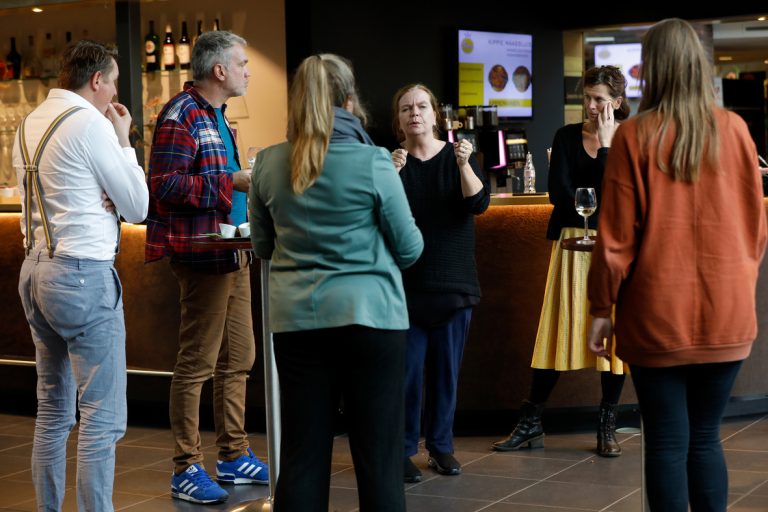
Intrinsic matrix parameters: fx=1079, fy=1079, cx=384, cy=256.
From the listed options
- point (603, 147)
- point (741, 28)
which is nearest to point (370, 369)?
point (603, 147)

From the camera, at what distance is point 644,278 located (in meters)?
2.64

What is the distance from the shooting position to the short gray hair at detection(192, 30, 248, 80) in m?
4.05

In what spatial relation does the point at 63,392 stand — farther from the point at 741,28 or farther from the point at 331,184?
the point at 741,28

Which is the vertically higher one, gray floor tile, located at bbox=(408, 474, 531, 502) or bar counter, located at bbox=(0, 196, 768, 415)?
bar counter, located at bbox=(0, 196, 768, 415)

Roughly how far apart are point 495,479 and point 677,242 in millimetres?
2006

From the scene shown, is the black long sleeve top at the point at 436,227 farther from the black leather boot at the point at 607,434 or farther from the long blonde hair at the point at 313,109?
the long blonde hair at the point at 313,109

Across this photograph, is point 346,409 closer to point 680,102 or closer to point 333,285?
point 333,285

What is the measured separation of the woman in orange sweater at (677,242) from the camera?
262 cm

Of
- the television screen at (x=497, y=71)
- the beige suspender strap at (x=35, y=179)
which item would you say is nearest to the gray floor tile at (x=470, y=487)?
the beige suspender strap at (x=35, y=179)

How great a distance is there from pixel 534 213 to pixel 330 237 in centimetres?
250

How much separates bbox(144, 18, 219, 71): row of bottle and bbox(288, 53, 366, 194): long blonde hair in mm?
5326

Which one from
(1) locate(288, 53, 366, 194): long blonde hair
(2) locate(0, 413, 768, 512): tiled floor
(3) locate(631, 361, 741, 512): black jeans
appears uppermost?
(1) locate(288, 53, 366, 194): long blonde hair

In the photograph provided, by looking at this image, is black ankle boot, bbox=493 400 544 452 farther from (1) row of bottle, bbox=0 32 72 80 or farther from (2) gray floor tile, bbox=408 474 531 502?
(1) row of bottle, bbox=0 32 72 80

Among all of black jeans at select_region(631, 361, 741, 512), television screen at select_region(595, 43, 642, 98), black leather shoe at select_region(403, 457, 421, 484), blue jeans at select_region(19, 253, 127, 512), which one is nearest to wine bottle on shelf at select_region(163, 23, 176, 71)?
television screen at select_region(595, 43, 642, 98)
